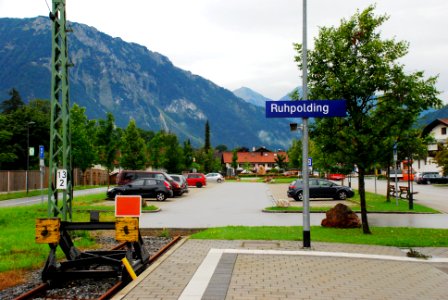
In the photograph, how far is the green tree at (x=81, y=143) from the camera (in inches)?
1954

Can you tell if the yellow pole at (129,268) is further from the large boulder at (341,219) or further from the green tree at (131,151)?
the green tree at (131,151)

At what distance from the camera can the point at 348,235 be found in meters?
14.1

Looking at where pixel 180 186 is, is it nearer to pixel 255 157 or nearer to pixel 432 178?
pixel 432 178

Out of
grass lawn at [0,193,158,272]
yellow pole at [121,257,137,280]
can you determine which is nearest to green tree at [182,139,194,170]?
grass lawn at [0,193,158,272]

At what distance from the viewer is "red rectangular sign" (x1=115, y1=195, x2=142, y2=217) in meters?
9.09

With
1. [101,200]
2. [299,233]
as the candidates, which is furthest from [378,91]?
[101,200]

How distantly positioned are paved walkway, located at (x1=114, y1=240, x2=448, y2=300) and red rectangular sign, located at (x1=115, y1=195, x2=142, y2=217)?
106cm

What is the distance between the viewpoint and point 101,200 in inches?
1184

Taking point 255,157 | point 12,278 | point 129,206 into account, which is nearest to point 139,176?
point 129,206

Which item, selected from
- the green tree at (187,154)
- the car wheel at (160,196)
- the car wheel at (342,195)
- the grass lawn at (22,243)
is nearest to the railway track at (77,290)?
the grass lawn at (22,243)

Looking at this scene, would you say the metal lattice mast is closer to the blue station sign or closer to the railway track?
the railway track

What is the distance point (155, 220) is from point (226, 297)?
12.6 meters

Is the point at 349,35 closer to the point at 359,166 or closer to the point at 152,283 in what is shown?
the point at 359,166

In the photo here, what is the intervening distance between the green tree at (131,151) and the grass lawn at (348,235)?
4147 centimetres
